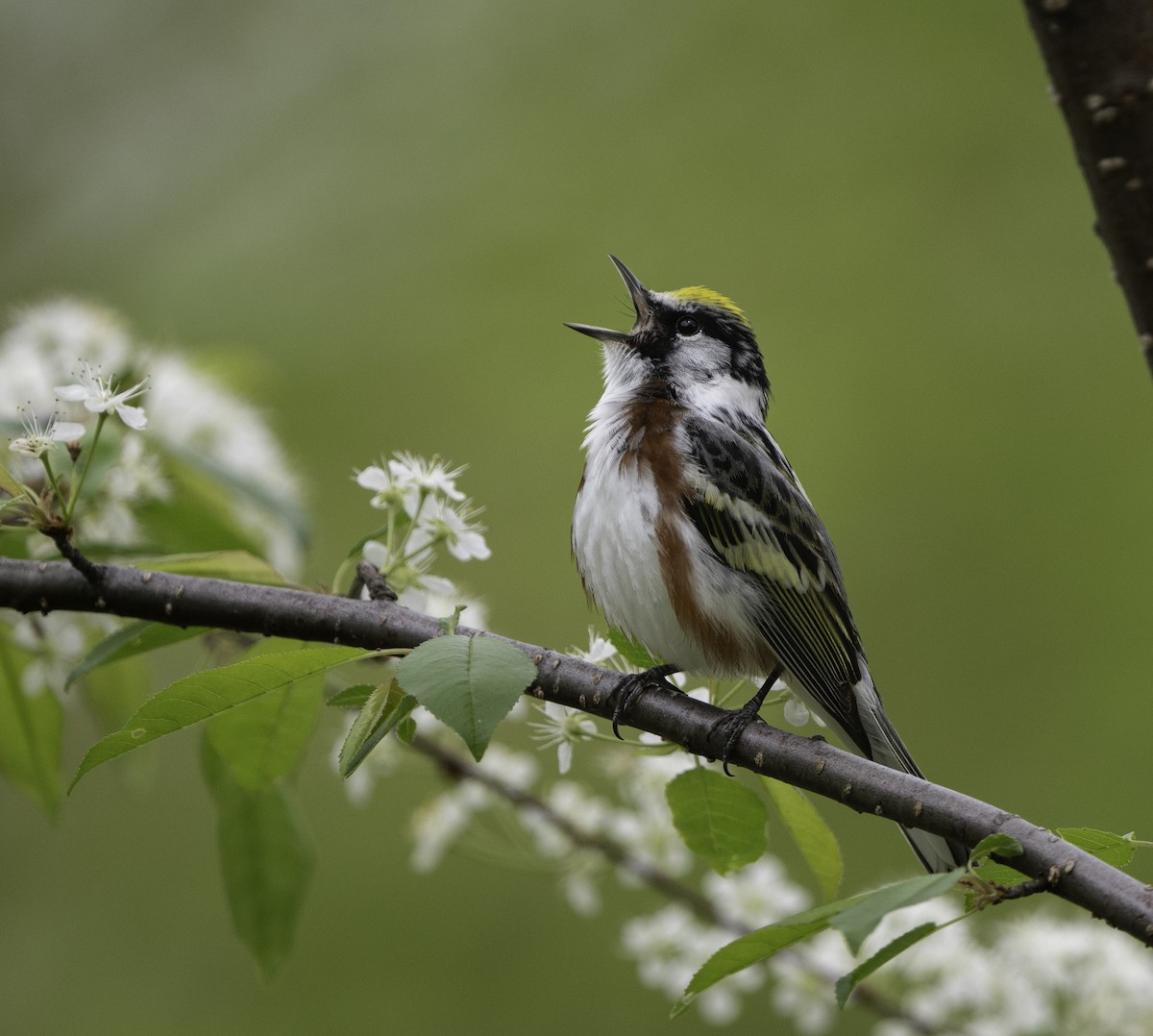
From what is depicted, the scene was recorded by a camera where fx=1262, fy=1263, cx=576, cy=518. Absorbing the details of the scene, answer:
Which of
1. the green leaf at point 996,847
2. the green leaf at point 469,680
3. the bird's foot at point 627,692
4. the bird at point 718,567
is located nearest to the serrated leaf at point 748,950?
the green leaf at point 996,847

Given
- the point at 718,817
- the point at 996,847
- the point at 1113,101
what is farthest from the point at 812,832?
the point at 1113,101

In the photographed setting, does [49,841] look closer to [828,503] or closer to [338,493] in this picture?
[338,493]

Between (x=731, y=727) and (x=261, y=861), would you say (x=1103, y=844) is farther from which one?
(x=261, y=861)

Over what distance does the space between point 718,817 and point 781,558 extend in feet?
2.55

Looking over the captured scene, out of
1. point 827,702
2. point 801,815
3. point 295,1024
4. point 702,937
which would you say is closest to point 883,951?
point 801,815

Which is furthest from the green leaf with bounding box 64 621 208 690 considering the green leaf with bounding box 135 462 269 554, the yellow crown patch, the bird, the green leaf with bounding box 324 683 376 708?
the yellow crown patch

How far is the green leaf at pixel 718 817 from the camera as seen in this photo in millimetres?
1851

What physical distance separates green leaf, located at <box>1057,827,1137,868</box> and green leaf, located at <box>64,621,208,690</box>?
3.82ft

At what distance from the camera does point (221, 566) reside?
1861mm

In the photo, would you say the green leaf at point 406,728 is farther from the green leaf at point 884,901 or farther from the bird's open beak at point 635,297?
the bird's open beak at point 635,297

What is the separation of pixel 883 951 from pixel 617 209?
6.31 metres

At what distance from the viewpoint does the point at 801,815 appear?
6.07 feet

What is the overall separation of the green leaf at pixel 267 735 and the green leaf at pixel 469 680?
23.1 inches

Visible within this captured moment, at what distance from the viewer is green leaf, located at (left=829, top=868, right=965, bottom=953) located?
1.08 metres
